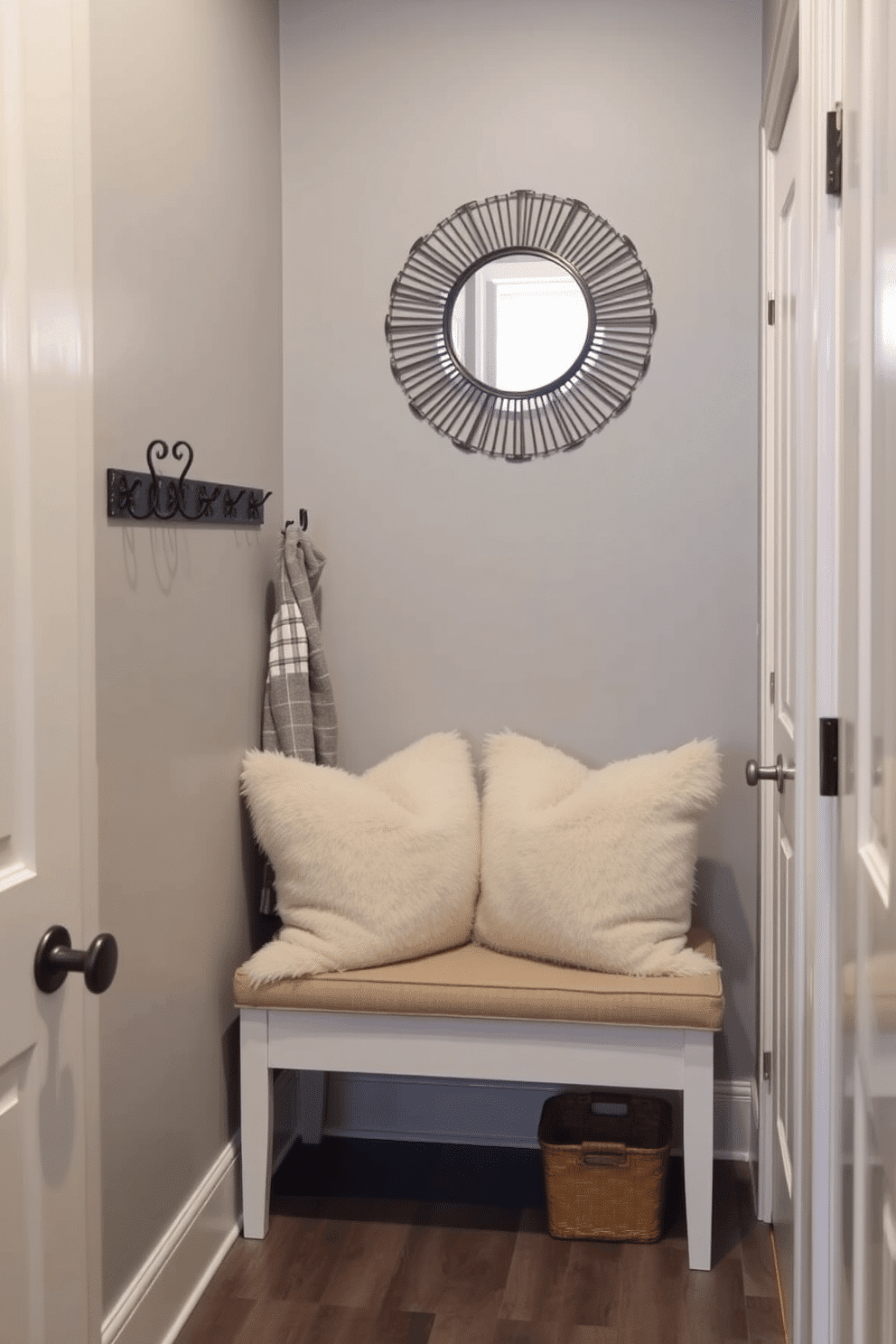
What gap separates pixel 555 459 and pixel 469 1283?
5.60 feet

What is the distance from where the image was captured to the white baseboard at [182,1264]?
2.13 metres

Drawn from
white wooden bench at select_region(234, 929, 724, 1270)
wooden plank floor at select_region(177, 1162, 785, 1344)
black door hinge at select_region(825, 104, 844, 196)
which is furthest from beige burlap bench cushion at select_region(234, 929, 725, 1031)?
black door hinge at select_region(825, 104, 844, 196)

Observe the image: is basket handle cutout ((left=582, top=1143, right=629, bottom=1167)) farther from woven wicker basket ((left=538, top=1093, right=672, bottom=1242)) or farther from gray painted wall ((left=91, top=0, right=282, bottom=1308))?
gray painted wall ((left=91, top=0, right=282, bottom=1308))

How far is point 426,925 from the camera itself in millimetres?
2627

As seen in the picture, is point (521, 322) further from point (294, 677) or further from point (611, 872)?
point (611, 872)

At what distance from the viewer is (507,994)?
2514 mm

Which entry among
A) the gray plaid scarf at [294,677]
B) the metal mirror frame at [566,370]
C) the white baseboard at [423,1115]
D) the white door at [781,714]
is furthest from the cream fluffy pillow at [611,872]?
the metal mirror frame at [566,370]

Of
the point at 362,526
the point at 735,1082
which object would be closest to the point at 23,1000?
the point at 362,526

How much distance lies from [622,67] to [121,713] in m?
1.85

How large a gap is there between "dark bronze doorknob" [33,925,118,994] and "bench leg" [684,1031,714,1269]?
1465mm

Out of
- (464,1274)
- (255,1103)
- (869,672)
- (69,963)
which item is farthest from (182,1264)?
(869,672)

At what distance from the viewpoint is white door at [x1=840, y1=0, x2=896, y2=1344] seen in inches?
41.8

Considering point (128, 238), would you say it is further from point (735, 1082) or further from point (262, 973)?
point (735, 1082)

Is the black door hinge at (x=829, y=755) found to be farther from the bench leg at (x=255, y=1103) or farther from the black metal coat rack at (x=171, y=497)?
the bench leg at (x=255, y=1103)
